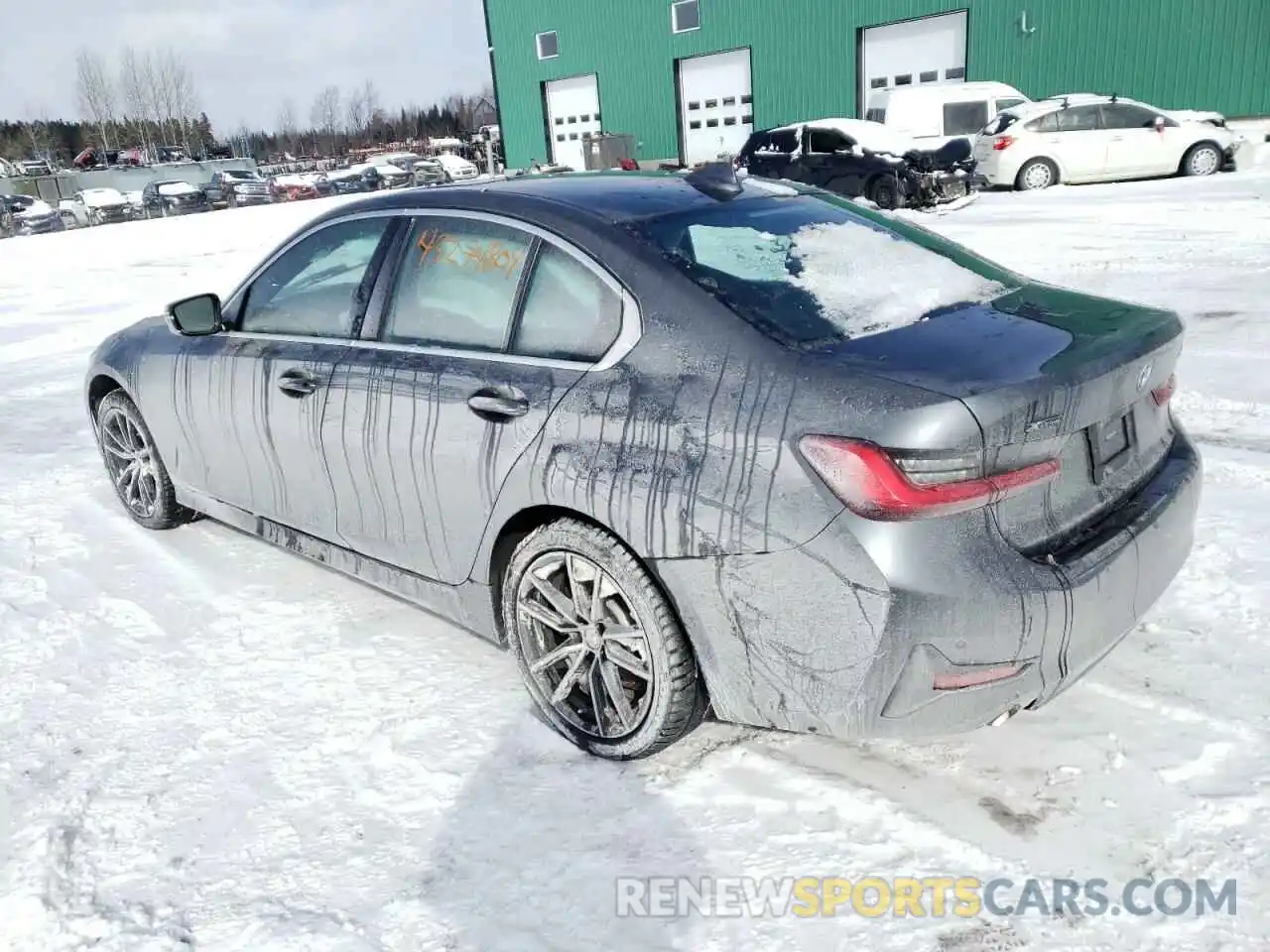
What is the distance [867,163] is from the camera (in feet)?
55.5

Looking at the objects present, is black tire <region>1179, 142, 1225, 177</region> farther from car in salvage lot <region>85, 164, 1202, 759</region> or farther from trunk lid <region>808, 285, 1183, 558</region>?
trunk lid <region>808, 285, 1183, 558</region>

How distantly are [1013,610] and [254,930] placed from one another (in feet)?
6.16

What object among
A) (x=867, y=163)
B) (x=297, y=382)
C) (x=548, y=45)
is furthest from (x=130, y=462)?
(x=548, y=45)

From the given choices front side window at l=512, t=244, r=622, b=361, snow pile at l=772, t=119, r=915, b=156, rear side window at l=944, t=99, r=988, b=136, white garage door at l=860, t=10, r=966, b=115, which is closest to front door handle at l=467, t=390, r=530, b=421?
front side window at l=512, t=244, r=622, b=361

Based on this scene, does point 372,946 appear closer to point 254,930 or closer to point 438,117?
point 254,930

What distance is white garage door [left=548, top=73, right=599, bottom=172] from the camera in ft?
110

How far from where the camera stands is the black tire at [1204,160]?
656 inches

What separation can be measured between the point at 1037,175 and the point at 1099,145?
1051 millimetres

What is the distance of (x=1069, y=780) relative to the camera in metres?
2.61

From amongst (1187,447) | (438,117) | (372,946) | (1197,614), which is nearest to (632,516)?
(372,946)

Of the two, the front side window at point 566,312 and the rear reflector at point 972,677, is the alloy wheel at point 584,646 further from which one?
the rear reflector at point 972,677

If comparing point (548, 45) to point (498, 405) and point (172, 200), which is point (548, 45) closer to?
point (172, 200)

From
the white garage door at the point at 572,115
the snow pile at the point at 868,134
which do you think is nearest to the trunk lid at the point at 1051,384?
the snow pile at the point at 868,134

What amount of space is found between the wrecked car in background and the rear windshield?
43.7 ft
